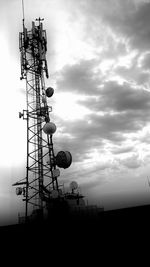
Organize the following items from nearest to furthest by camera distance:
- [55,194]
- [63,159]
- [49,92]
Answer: [55,194] → [63,159] → [49,92]

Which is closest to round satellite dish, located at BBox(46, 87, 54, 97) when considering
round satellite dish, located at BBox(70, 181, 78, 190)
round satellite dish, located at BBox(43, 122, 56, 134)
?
round satellite dish, located at BBox(43, 122, 56, 134)

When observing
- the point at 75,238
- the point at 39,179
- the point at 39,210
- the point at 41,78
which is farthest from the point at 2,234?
the point at 41,78

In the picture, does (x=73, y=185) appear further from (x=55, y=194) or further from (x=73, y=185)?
(x=55, y=194)

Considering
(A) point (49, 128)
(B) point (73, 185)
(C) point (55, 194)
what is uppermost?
(A) point (49, 128)

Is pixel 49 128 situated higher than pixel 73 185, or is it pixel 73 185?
pixel 49 128

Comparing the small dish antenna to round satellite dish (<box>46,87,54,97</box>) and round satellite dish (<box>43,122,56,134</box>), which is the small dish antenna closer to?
round satellite dish (<box>43,122,56,134</box>)

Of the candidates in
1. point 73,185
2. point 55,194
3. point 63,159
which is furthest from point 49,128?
point 73,185

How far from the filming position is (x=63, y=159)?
26.1 m

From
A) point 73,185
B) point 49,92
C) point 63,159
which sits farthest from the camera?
point 49,92

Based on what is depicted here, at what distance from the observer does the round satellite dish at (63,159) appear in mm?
26094

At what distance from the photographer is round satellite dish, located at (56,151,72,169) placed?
26094 mm

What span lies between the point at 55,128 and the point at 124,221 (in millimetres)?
13716

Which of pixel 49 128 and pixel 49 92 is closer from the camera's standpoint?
pixel 49 128

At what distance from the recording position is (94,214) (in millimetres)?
21422
